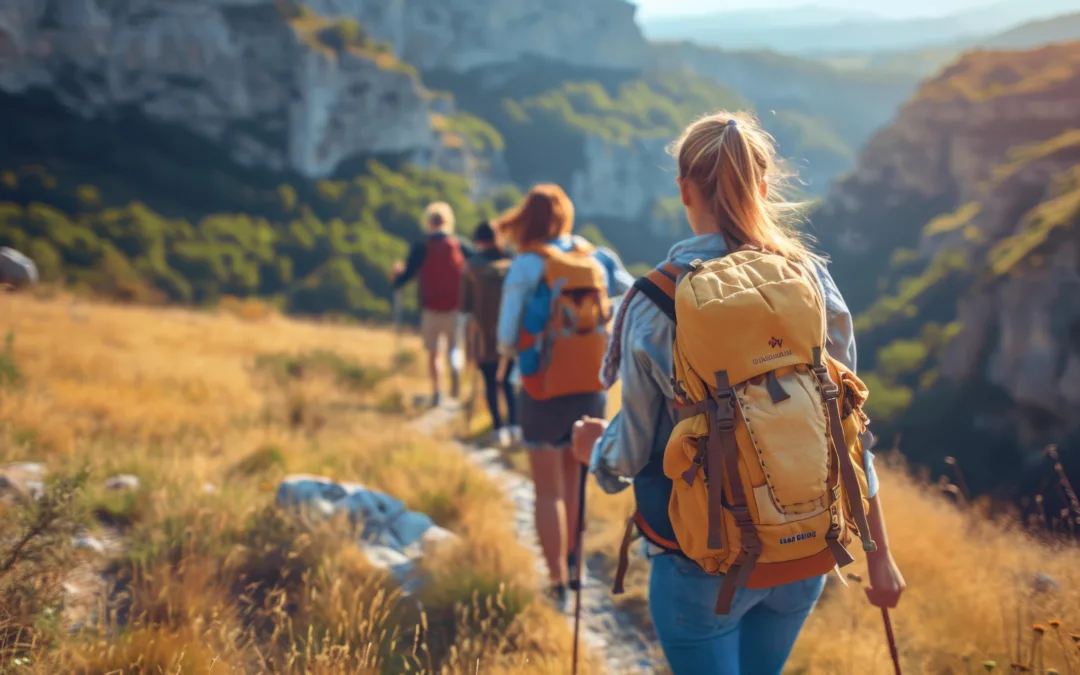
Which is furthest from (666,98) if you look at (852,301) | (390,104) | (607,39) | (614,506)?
(614,506)

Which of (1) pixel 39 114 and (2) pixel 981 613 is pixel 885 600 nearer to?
(2) pixel 981 613

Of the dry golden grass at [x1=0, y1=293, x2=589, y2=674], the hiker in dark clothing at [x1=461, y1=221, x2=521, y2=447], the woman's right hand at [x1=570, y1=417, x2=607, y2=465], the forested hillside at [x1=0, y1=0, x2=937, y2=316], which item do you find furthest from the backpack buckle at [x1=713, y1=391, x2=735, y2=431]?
the forested hillside at [x1=0, y1=0, x2=937, y2=316]

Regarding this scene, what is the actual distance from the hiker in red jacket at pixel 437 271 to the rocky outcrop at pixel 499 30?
7586cm

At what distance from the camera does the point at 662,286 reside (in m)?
1.48

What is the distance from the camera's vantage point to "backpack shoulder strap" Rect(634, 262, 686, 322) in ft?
4.81

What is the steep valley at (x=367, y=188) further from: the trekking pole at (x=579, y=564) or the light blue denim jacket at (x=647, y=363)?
the light blue denim jacket at (x=647, y=363)

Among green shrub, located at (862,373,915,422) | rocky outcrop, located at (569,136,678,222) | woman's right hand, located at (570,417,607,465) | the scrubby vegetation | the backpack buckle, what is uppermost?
rocky outcrop, located at (569,136,678,222)

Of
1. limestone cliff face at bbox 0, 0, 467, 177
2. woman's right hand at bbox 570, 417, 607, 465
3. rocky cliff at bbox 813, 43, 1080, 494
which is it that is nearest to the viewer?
woman's right hand at bbox 570, 417, 607, 465

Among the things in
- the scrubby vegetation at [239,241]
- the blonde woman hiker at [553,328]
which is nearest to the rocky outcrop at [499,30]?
the scrubby vegetation at [239,241]

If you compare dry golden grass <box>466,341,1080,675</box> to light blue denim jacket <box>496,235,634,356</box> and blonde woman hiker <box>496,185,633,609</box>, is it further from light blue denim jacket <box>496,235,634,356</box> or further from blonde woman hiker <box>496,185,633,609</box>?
light blue denim jacket <box>496,235,634,356</box>

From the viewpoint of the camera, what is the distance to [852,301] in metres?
50.5

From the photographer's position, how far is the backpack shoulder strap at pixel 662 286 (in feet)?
4.81

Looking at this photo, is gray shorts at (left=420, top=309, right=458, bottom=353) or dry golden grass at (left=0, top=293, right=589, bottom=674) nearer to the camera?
dry golden grass at (left=0, top=293, right=589, bottom=674)

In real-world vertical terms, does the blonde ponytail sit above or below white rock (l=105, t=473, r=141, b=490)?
above
